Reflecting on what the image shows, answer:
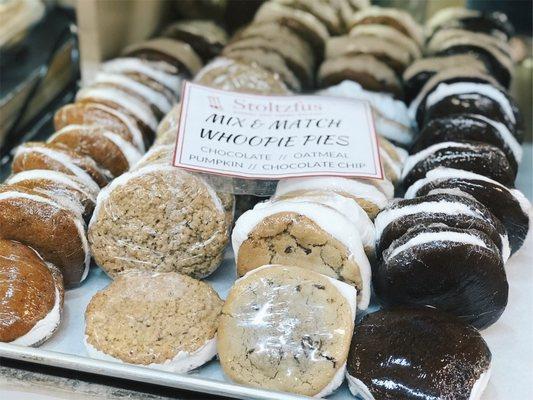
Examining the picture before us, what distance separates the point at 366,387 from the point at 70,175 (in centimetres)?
90

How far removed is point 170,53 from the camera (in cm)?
241

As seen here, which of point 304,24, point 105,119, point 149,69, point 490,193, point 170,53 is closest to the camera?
point 490,193

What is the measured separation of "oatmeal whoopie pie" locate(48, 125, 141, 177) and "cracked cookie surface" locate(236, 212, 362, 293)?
0.56 meters

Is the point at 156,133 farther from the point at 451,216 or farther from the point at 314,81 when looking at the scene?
the point at 451,216

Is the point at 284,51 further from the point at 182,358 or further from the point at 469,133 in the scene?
the point at 182,358

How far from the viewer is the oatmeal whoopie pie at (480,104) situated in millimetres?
2002

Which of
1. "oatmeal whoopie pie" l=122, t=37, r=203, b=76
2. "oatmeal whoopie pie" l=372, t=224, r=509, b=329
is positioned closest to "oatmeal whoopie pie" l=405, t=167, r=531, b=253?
"oatmeal whoopie pie" l=372, t=224, r=509, b=329

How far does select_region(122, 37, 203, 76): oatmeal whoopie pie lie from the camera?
2.38 m

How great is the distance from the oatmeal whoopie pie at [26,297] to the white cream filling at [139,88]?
0.81m

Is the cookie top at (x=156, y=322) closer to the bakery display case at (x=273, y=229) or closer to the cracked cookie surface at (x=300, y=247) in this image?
the bakery display case at (x=273, y=229)

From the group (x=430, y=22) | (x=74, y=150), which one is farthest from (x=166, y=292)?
(x=430, y=22)

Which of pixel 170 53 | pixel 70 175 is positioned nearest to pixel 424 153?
pixel 70 175

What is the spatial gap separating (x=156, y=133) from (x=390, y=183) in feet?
2.41

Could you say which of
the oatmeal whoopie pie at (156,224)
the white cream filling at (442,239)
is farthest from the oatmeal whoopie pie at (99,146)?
Result: the white cream filling at (442,239)
